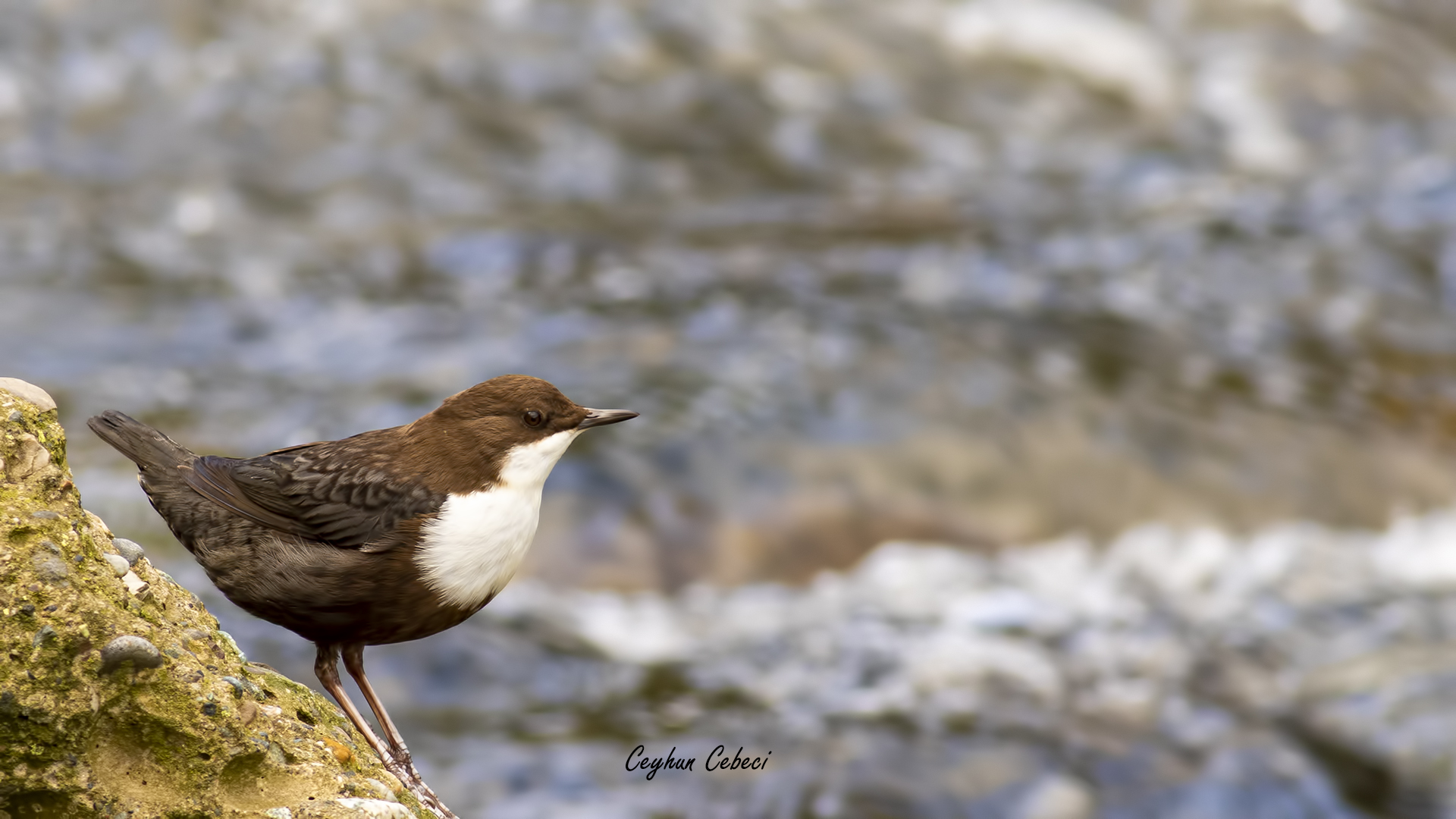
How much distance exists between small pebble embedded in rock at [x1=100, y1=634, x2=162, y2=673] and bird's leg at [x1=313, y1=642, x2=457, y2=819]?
373mm

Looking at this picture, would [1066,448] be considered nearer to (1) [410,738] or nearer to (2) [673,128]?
(1) [410,738]

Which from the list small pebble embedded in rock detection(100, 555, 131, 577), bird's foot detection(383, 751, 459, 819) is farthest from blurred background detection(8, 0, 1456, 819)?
small pebble embedded in rock detection(100, 555, 131, 577)

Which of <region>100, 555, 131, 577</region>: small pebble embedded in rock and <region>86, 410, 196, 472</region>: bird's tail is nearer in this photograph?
<region>100, 555, 131, 577</region>: small pebble embedded in rock

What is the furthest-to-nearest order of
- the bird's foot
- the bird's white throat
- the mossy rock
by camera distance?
1. the bird's foot
2. the bird's white throat
3. the mossy rock

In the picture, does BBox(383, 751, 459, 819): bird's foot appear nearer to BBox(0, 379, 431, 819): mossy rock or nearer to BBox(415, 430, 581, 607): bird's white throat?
BBox(0, 379, 431, 819): mossy rock

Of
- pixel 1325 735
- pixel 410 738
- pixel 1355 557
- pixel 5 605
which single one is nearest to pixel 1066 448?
pixel 1355 557

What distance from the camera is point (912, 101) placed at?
10.8m

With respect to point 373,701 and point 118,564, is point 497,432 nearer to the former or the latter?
point 373,701

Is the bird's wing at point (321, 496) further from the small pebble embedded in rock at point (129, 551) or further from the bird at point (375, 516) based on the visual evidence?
the small pebble embedded in rock at point (129, 551)

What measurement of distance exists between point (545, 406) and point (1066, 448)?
5.13 metres

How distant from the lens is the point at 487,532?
2391 mm

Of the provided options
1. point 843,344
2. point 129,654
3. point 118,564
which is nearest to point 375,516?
point 118,564

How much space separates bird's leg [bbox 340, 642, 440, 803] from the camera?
7.91ft

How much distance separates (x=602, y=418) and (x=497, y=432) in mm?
185
